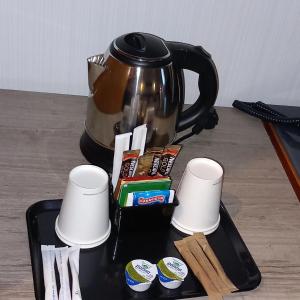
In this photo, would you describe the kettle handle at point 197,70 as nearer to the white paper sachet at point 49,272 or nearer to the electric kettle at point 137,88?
the electric kettle at point 137,88

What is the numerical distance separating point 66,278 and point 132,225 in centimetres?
15

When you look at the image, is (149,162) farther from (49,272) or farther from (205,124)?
(205,124)

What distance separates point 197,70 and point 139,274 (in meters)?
0.42

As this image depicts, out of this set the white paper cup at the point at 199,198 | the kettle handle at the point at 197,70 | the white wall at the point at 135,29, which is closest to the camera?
the white paper cup at the point at 199,198

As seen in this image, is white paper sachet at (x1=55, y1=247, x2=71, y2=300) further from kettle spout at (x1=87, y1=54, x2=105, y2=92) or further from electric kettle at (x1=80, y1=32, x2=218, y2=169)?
kettle spout at (x1=87, y1=54, x2=105, y2=92)

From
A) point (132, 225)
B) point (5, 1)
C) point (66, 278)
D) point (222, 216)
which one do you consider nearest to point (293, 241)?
point (222, 216)

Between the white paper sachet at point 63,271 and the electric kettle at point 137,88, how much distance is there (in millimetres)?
228

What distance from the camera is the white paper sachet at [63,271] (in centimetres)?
68

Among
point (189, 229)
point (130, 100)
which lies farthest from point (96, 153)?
point (189, 229)

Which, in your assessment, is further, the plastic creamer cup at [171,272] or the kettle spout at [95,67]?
the kettle spout at [95,67]

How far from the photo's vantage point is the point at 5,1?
3.33 ft

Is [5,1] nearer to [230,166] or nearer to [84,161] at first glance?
[84,161]

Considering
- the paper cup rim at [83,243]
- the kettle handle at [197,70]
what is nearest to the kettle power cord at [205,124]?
the kettle handle at [197,70]

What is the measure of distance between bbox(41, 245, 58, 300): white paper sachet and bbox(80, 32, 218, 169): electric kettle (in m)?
0.23
